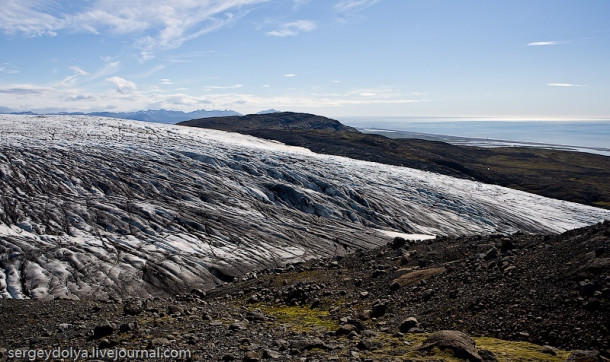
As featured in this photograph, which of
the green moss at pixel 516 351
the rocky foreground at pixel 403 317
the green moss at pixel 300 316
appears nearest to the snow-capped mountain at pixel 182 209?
the rocky foreground at pixel 403 317

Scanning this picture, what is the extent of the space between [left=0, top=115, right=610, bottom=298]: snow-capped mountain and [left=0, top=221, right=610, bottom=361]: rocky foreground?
959 cm

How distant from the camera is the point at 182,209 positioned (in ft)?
140

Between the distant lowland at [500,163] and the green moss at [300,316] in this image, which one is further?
the distant lowland at [500,163]

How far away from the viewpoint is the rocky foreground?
1105 cm

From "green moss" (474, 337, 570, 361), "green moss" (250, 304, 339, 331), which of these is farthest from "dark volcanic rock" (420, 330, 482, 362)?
"green moss" (250, 304, 339, 331)

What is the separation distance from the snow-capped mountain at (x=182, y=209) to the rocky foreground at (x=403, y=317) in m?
9.59

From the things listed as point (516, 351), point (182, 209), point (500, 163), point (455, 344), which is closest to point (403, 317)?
point (455, 344)

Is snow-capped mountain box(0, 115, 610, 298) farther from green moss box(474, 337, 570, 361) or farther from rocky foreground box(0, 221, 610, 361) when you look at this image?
green moss box(474, 337, 570, 361)

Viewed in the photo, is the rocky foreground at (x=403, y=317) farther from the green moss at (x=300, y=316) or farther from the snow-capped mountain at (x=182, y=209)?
the snow-capped mountain at (x=182, y=209)

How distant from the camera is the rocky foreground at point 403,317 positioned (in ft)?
36.3

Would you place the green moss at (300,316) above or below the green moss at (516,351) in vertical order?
below

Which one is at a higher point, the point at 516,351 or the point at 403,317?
the point at 516,351

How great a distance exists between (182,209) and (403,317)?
32834 mm

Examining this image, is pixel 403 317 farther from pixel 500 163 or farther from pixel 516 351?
pixel 500 163
